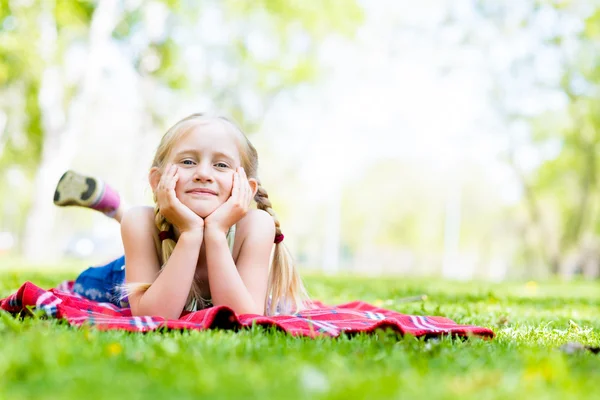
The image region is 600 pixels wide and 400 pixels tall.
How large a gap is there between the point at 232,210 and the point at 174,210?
27cm

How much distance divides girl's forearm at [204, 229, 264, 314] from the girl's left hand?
0.07 meters

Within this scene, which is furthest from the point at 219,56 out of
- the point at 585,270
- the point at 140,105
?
the point at 585,270

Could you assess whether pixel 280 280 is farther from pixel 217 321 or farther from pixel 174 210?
pixel 217 321

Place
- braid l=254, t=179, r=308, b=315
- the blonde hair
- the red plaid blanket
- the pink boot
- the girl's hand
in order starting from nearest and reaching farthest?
the red plaid blanket < the girl's hand < the blonde hair < braid l=254, t=179, r=308, b=315 < the pink boot

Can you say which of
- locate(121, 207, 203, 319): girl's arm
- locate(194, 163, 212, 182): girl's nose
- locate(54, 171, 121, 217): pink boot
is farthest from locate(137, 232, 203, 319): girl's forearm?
locate(54, 171, 121, 217): pink boot

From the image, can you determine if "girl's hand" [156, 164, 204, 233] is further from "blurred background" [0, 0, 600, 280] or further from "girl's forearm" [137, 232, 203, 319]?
"blurred background" [0, 0, 600, 280]

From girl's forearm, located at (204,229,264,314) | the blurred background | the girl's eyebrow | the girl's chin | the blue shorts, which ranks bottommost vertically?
the blue shorts

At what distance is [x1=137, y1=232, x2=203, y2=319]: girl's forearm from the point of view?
3.09 meters

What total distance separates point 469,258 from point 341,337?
55.0m

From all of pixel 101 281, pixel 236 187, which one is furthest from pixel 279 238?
pixel 101 281

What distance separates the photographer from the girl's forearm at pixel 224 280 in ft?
10.3

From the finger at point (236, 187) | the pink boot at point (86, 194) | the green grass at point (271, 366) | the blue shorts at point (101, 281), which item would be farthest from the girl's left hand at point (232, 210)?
the pink boot at point (86, 194)

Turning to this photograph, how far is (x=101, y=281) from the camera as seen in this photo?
4418 mm

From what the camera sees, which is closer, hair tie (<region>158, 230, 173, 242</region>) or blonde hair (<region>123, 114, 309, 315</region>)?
hair tie (<region>158, 230, 173, 242</region>)
